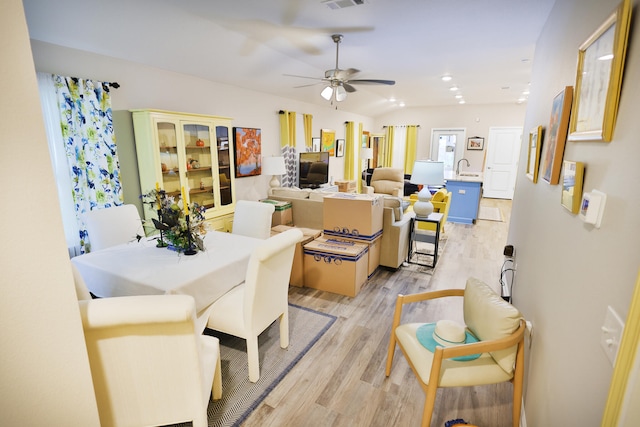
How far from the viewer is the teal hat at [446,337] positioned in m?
1.69

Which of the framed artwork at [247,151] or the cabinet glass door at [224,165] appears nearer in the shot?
the cabinet glass door at [224,165]

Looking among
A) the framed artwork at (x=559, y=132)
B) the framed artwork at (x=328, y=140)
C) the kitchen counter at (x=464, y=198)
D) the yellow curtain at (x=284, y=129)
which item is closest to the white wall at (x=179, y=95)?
the yellow curtain at (x=284, y=129)

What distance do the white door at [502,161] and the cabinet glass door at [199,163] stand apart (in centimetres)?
785

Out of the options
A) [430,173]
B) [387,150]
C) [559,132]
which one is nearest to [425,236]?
[430,173]

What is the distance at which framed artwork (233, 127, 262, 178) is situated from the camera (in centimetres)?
453

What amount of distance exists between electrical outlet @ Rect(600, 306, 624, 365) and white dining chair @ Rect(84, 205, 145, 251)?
280 centimetres

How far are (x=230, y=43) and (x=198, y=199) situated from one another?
1802 mm

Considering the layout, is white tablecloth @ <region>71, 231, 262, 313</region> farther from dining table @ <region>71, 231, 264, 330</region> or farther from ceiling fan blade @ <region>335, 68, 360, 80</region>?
ceiling fan blade @ <region>335, 68, 360, 80</region>

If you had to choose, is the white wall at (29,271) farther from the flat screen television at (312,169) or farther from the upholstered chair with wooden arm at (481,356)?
the flat screen television at (312,169)

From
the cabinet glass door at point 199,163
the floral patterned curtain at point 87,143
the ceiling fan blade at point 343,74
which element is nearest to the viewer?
the floral patterned curtain at point 87,143

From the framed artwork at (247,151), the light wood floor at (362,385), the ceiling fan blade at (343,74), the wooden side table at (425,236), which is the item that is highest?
the ceiling fan blade at (343,74)

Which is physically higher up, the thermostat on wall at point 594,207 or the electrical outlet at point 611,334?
Answer: the thermostat on wall at point 594,207

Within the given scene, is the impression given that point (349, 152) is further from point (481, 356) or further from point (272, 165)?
point (481, 356)

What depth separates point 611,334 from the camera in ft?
2.58
